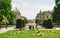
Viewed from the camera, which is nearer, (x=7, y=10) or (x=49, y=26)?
(x=49, y=26)

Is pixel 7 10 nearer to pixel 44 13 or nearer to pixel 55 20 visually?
pixel 55 20

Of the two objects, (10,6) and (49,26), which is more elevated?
(10,6)

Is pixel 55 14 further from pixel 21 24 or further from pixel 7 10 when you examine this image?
pixel 21 24

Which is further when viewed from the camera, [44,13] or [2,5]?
[44,13]

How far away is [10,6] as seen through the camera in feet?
229

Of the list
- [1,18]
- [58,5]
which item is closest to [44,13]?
[58,5]

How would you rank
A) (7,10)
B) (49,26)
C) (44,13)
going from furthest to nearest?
(44,13)
(7,10)
(49,26)

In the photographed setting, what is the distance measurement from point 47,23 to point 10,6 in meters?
22.4

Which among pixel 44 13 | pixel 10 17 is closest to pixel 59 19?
pixel 10 17

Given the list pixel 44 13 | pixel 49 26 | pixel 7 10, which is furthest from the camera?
pixel 44 13

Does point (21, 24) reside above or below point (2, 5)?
below

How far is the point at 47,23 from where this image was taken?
50.8m

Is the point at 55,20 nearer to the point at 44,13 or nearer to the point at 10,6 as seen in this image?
the point at 10,6

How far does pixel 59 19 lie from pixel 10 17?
52.6 ft
